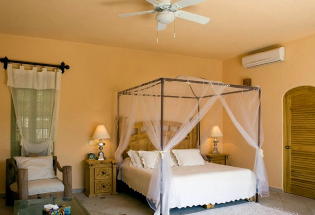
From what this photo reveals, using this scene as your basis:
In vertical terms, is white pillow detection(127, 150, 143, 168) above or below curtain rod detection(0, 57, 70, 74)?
below

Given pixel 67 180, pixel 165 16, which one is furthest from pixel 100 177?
pixel 165 16

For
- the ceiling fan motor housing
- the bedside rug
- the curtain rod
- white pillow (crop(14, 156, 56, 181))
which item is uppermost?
the ceiling fan motor housing

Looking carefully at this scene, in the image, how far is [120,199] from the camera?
4816 mm

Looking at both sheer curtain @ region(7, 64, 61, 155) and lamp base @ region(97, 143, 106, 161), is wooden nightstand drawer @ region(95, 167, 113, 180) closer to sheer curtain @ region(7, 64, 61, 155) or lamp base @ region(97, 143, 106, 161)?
lamp base @ region(97, 143, 106, 161)

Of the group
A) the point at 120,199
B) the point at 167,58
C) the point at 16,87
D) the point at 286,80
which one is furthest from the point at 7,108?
the point at 286,80

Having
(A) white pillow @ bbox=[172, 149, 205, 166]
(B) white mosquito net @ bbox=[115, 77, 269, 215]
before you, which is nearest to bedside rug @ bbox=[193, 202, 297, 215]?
(B) white mosquito net @ bbox=[115, 77, 269, 215]

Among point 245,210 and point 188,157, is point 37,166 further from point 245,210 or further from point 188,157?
point 245,210

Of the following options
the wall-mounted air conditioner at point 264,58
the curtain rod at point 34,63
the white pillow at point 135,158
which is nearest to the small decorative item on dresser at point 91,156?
the white pillow at point 135,158

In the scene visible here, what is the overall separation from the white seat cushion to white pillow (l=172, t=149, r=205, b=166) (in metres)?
2.10

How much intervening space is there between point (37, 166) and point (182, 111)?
2.46 m

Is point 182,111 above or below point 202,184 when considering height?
above

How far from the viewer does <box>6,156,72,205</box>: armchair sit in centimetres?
381

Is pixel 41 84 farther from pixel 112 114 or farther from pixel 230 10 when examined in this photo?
pixel 230 10

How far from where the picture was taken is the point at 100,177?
5043 millimetres
